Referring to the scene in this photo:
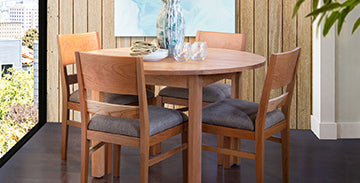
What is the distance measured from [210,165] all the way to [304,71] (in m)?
1.48

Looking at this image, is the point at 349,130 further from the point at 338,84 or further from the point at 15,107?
the point at 15,107

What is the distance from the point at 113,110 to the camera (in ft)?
7.23

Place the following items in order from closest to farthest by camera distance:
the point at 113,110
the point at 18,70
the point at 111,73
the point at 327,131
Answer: the point at 111,73 → the point at 113,110 → the point at 18,70 → the point at 327,131

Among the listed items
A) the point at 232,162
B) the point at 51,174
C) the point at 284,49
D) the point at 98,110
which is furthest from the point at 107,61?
the point at 284,49

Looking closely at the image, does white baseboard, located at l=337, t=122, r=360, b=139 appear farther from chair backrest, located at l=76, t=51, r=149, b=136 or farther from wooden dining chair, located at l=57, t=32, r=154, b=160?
chair backrest, located at l=76, t=51, r=149, b=136

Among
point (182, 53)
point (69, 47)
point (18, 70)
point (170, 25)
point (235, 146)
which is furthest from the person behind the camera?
Answer: point (18, 70)

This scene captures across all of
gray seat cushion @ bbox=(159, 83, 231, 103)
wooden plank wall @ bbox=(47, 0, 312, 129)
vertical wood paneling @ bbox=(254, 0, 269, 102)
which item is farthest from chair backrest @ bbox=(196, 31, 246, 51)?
vertical wood paneling @ bbox=(254, 0, 269, 102)

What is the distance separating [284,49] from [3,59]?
2.38 meters

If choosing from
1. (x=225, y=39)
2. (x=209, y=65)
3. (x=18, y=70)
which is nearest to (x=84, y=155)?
(x=209, y=65)

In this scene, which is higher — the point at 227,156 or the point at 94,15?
the point at 94,15

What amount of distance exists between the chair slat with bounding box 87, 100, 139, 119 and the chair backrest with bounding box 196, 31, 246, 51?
4.85 feet

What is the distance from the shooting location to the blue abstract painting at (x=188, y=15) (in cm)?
397

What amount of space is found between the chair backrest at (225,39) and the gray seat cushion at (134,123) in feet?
3.94

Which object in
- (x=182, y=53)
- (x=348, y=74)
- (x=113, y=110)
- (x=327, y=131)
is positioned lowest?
(x=327, y=131)
